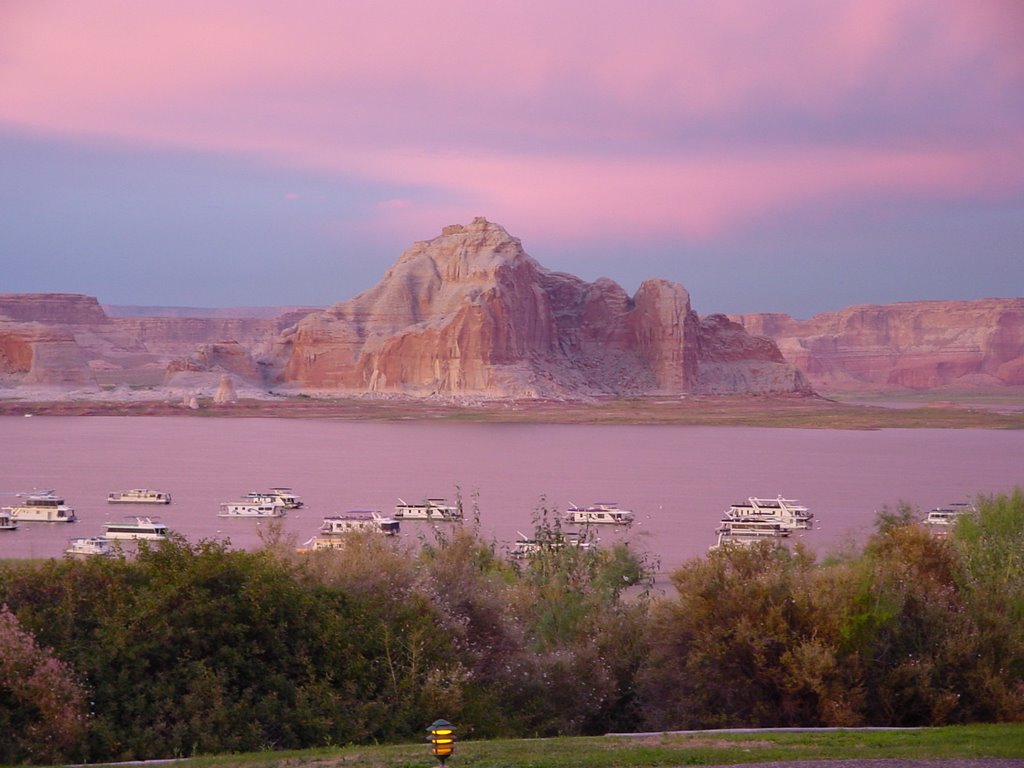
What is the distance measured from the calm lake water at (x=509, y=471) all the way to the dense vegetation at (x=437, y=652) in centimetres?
1041

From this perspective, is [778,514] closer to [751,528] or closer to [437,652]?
[751,528]

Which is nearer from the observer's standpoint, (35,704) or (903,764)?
(903,764)

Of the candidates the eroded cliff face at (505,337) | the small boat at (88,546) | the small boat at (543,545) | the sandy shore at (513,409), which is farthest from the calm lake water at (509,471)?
the eroded cliff face at (505,337)

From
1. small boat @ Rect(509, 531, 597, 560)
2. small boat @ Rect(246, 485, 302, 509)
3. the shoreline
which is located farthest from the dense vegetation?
the shoreline

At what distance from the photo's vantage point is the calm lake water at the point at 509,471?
125 feet

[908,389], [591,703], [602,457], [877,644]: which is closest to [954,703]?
[877,644]

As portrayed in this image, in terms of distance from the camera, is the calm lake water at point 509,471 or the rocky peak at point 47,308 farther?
the rocky peak at point 47,308

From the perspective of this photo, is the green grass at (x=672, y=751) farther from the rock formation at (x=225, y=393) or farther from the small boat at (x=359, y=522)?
the rock formation at (x=225, y=393)

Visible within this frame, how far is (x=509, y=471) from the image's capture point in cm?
5559

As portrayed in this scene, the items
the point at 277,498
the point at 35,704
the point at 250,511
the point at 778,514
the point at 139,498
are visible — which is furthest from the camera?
the point at 139,498

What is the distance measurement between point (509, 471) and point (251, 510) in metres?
18.1

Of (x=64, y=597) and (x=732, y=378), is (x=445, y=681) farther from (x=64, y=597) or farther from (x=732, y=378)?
(x=732, y=378)

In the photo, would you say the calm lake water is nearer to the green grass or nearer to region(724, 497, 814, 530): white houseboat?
region(724, 497, 814, 530): white houseboat

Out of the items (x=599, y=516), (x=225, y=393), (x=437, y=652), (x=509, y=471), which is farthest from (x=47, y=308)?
(x=437, y=652)
